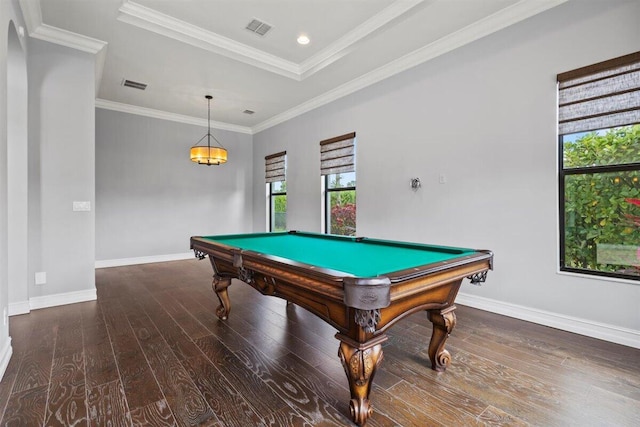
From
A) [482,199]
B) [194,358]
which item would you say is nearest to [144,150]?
[194,358]

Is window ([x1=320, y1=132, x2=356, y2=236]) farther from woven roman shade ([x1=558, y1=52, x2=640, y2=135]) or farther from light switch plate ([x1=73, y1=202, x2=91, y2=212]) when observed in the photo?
light switch plate ([x1=73, y1=202, x2=91, y2=212])

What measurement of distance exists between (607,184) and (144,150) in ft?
22.1

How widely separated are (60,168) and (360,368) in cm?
385

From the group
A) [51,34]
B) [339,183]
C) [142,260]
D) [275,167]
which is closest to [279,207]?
[275,167]

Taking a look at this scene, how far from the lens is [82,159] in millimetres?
3529

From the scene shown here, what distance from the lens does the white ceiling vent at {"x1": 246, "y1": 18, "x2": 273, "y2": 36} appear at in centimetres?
322

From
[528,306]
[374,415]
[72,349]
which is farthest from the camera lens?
[528,306]

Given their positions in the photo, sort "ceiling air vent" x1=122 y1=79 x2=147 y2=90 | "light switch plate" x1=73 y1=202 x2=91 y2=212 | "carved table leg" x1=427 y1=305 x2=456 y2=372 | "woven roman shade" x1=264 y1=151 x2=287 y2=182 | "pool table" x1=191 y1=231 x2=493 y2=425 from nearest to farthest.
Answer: "pool table" x1=191 y1=231 x2=493 y2=425 → "carved table leg" x1=427 y1=305 x2=456 y2=372 → "light switch plate" x1=73 y1=202 x2=91 y2=212 → "ceiling air vent" x1=122 y1=79 x2=147 y2=90 → "woven roman shade" x1=264 y1=151 x2=287 y2=182

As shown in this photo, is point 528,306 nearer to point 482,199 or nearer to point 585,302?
point 585,302

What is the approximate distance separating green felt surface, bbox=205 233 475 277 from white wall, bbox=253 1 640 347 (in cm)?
124

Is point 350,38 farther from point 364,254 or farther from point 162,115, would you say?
point 162,115

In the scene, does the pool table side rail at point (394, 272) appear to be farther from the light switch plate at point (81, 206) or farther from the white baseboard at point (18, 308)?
the white baseboard at point (18, 308)

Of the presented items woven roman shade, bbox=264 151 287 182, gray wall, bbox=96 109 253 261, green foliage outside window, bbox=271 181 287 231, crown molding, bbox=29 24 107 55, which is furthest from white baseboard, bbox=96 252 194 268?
crown molding, bbox=29 24 107 55

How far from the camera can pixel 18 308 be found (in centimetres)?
308
